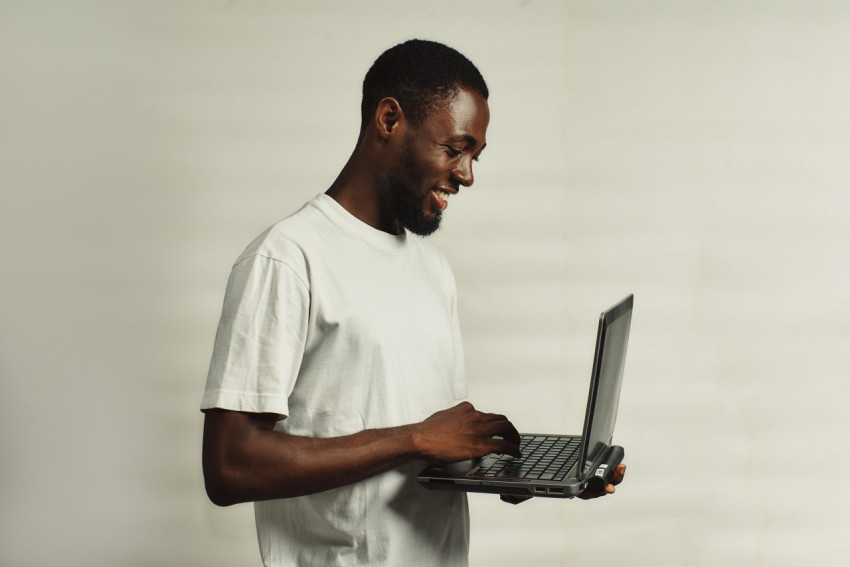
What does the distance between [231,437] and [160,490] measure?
0.94 m

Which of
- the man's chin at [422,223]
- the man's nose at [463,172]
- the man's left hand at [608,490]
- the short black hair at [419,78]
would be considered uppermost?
the short black hair at [419,78]

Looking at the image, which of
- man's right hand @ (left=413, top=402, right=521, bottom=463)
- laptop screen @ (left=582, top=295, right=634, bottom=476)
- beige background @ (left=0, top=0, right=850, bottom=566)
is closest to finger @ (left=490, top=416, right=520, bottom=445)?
man's right hand @ (left=413, top=402, right=521, bottom=463)

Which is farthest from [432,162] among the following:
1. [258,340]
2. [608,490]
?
[608,490]

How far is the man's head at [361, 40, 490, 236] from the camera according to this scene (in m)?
1.17

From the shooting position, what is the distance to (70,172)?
5.95 ft

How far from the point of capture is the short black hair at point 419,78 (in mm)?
1177

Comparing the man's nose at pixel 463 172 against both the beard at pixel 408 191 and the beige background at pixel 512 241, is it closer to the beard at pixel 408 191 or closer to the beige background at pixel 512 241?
the beard at pixel 408 191

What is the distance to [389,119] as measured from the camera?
3.90ft

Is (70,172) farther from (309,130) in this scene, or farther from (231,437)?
(231,437)

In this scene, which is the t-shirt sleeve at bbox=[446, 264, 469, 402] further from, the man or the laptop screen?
the laptop screen

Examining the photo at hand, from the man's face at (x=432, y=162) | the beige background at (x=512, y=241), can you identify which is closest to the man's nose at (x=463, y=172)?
the man's face at (x=432, y=162)

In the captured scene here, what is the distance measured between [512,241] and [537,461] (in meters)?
0.80

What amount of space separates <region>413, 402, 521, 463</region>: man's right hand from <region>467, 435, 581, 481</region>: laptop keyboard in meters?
0.02

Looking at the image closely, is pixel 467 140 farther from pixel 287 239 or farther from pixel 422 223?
pixel 287 239
